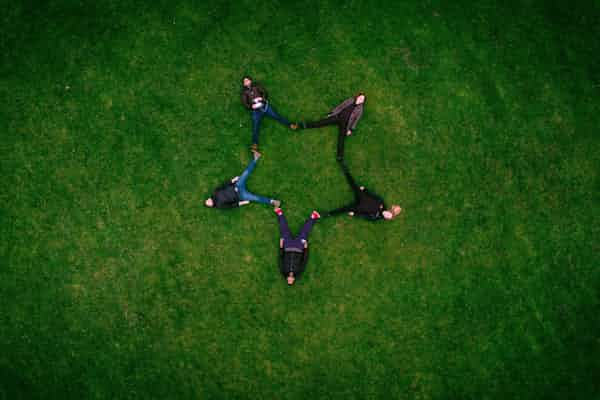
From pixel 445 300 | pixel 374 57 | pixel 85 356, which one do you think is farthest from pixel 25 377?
pixel 374 57

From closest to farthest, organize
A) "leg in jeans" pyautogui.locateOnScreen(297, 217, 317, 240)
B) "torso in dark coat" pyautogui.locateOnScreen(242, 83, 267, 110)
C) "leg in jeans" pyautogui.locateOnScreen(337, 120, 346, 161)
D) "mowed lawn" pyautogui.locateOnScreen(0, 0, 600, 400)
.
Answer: "torso in dark coat" pyautogui.locateOnScreen(242, 83, 267, 110), "leg in jeans" pyautogui.locateOnScreen(337, 120, 346, 161), "leg in jeans" pyautogui.locateOnScreen(297, 217, 317, 240), "mowed lawn" pyautogui.locateOnScreen(0, 0, 600, 400)

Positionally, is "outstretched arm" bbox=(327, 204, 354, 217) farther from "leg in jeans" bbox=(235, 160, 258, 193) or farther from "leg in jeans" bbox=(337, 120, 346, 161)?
"leg in jeans" bbox=(235, 160, 258, 193)

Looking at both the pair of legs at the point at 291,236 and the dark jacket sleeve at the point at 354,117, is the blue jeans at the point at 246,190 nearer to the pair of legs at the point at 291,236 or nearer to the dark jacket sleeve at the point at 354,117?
the pair of legs at the point at 291,236

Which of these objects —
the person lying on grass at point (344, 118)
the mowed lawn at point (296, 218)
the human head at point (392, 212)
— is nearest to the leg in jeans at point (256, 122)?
the mowed lawn at point (296, 218)

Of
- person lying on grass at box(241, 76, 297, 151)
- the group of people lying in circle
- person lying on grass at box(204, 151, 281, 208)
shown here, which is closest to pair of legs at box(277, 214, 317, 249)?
the group of people lying in circle

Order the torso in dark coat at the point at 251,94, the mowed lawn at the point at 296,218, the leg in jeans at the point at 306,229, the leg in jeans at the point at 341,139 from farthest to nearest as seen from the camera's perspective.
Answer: the mowed lawn at the point at 296,218
the leg in jeans at the point at 306,229
the leg in jeans at the point at 341,139
the torso in dark coat at the point at 251,94

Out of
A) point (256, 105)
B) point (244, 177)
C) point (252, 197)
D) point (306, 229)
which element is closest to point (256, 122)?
point (256, 105)
